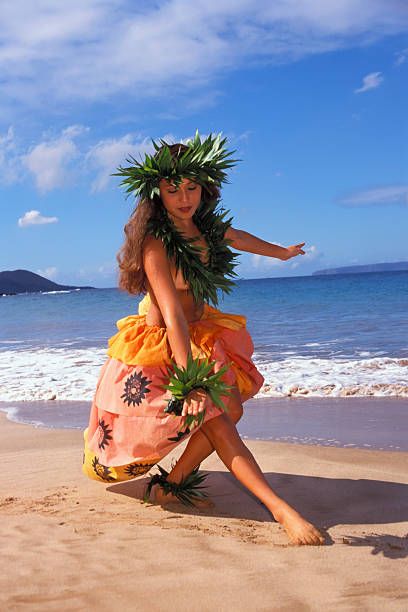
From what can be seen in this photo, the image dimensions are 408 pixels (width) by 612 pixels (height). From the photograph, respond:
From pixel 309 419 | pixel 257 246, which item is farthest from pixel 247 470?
pixel 309 419

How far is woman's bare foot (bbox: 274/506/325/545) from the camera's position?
282 centimetres

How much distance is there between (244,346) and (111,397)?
0.66 meters

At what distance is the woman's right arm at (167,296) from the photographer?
3.11 metres

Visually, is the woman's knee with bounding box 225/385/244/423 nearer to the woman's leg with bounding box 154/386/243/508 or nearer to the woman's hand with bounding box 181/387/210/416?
the woman's leg with bounding box 154/386/243/508

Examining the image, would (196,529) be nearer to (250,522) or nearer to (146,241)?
(250,522)

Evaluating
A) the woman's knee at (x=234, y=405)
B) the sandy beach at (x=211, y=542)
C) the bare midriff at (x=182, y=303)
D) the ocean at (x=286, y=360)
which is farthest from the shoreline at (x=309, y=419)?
the bare midriff at (x=182, y=303)

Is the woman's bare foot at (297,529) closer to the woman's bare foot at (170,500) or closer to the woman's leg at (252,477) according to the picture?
the woman's leg at (252,477)

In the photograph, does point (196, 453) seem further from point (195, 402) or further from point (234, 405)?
point (195, 402)

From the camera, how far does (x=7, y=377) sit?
8.85 m

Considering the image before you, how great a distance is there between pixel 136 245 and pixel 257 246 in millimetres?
744

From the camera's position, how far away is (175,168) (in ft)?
10.9

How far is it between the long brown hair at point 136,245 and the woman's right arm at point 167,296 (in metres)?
0.04

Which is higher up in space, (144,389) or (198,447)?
(144,389)

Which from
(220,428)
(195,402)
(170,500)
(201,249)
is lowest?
(170,500)
